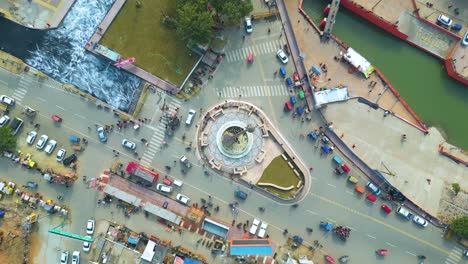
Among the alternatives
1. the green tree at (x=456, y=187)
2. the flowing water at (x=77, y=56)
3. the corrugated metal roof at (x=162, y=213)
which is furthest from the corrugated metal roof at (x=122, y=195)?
Result: the green tree at (x=456, y=187)

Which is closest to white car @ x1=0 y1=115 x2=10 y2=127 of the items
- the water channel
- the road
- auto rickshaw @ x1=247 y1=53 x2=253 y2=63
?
the road

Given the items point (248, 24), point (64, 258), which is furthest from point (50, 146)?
point (248, 24)

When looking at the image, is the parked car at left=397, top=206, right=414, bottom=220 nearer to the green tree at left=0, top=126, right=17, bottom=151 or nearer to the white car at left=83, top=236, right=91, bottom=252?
the white car at left=83, top=236, right=91, bottom=252

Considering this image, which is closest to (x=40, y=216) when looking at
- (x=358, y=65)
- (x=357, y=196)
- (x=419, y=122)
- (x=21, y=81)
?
(x=21, y=81)

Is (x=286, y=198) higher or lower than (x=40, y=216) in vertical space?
higher

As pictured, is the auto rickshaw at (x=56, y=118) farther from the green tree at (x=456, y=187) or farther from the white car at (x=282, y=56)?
the green tree at (x=456, y=187)

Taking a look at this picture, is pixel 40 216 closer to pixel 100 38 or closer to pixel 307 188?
pixel 100 38
